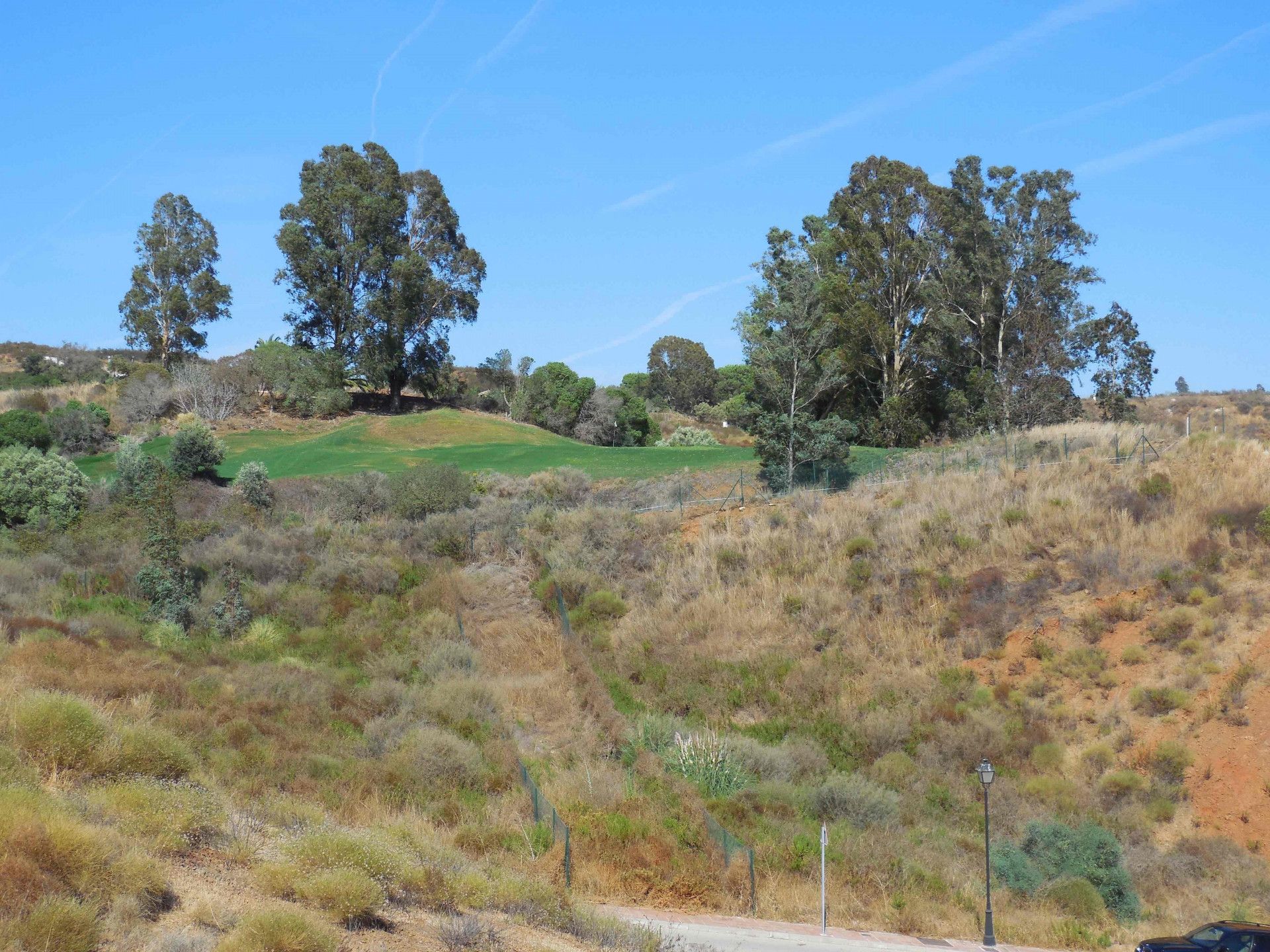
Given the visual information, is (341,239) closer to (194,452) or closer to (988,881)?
(194,452)

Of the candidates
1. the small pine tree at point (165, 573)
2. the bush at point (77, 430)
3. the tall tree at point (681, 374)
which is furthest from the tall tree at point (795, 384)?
the tall tree at point (681, 374)

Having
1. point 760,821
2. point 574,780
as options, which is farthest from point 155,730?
point 760,821

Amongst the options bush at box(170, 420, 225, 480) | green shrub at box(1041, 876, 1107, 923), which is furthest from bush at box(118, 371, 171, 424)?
green shrub at box(1041, 876, 1107, 923)

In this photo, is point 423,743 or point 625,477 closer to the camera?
point 423,743

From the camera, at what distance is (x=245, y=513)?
1437 inches

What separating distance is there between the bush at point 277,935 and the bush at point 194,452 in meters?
33.8

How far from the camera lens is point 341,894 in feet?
29.6

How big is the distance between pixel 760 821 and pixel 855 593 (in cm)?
998

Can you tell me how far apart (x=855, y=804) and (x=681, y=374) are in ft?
257

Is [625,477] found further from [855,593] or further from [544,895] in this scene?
[544,895]

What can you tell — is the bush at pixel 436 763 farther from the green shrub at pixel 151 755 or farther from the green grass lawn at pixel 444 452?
the green grass lawn at pixel 444 452

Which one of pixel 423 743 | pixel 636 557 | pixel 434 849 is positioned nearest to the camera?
pixel 434 849

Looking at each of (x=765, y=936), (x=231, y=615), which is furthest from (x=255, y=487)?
(x=765, y=936)

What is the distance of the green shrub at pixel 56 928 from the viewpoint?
7113 millimetres
